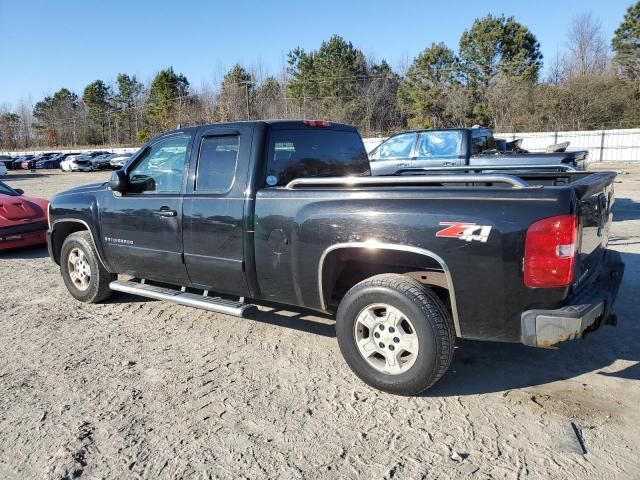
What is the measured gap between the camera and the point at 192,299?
4621mm

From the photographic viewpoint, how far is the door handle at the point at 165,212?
15.5ft

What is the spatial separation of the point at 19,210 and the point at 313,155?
6610 millimetres

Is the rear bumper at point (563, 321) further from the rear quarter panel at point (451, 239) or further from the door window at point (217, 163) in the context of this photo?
the door window at point (217, 163)

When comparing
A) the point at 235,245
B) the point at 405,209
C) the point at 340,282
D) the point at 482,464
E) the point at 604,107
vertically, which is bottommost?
the point at 482,464

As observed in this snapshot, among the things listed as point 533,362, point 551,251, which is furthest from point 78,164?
point 551,251

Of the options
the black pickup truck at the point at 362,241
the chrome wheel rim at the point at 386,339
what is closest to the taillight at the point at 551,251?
the black pickup truck at the point at 362,241

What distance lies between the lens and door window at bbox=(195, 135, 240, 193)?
4.42m

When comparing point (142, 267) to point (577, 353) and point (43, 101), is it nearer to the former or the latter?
point (577, 353)

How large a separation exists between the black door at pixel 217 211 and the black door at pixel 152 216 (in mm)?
159

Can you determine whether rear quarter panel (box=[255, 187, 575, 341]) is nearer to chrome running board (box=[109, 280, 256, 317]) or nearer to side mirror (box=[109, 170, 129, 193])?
chrome running board (box=[109, 280, 256, 317])

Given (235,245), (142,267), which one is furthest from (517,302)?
(142,267)

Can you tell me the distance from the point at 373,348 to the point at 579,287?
1455 millimetres

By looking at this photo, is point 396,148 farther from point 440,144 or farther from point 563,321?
point 563,321

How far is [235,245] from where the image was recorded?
426cm
